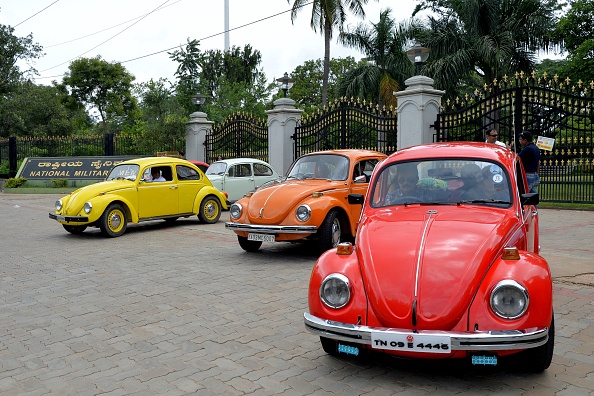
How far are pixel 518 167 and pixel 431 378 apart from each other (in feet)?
9.04

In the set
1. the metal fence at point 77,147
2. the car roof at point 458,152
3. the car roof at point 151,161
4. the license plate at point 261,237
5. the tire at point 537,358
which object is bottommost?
the tire at point 537,358

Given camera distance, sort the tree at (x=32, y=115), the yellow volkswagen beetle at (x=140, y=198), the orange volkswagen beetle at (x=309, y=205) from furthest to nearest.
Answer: the tree at (x=32, y=115), the yellow volkswagen beetle at (x=140, y=198), the orange volkswagen beetle at (x=309, y=205)

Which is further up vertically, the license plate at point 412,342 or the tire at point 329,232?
the tire at point 329,232

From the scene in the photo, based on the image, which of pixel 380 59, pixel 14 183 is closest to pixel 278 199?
pixel 14 183

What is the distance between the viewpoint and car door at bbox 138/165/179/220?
12180 millimetres

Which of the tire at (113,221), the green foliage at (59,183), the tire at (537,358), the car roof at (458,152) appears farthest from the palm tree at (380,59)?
the tire at (537,358)

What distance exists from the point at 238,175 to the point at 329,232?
7.94 meters

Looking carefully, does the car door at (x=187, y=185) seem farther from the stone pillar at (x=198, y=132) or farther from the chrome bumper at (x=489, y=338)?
the stone pillar at (x=198, y=132)

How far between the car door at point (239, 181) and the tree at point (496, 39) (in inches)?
691

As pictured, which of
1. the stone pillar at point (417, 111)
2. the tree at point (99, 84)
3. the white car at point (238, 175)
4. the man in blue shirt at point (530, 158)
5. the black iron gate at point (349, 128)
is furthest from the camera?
the tree at point (99, 84)

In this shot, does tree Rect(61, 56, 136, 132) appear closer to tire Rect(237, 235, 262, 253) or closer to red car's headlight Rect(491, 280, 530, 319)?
tire Rect(237, 235, 262, 253)

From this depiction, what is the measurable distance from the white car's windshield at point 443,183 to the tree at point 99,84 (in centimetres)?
4217

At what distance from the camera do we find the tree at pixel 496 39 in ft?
98.4

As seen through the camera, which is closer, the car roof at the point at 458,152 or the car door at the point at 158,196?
the car roof at the point at 458,152
